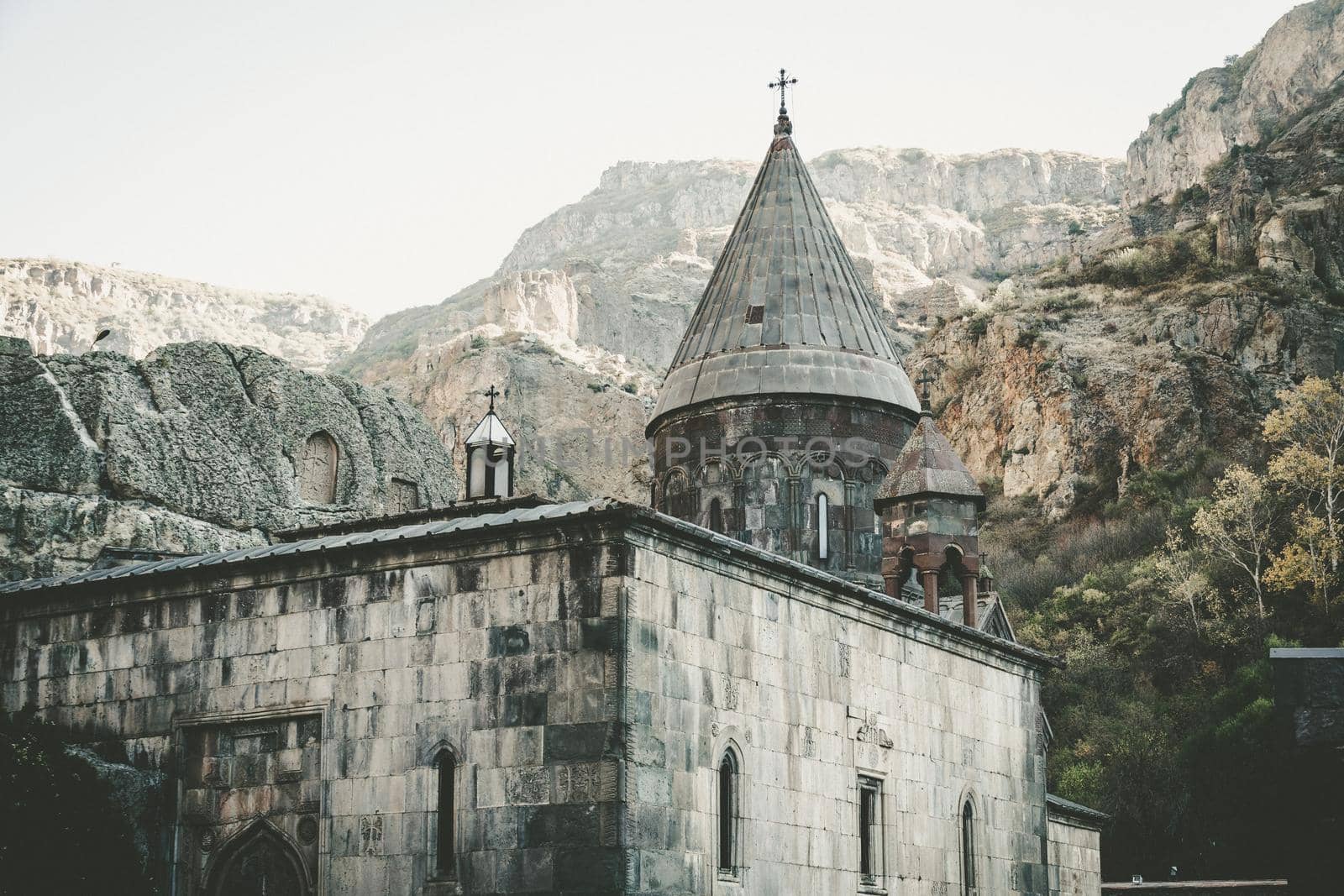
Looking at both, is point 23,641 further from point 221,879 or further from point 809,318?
point 809,318

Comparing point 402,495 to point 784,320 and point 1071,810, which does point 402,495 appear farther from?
point 1071,810

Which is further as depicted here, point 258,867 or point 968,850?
point 968,850

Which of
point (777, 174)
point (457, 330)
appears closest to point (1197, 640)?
point (777, 174)

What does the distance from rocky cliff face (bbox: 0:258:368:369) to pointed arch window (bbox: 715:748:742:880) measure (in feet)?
267

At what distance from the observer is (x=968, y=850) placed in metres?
18.4

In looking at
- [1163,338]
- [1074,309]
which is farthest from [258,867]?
[1074,309]

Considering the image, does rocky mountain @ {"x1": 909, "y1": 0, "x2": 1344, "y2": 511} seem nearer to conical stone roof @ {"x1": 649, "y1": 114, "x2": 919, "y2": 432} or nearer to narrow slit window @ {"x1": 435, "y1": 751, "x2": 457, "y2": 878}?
conical stone roof @ {"x1": 649, "y1": 114, "x2": 919, "y2": 432}

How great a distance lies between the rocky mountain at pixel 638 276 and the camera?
74.6m

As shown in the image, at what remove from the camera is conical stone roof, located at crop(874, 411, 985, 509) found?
21.1 meters

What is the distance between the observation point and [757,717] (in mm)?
14578

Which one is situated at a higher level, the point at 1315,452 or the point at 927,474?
the point at 1315,452

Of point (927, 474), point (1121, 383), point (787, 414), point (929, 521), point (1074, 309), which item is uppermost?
point (1074, 309)

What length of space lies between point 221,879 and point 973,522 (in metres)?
11.1

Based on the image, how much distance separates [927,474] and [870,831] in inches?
235
